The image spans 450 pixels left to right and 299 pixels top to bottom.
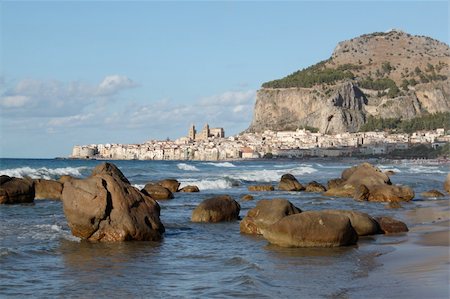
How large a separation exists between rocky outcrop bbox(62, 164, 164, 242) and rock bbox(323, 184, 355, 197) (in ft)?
61.8

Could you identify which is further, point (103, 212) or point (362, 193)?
point (362, 193)

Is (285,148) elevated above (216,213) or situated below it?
above

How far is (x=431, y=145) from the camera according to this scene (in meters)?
158

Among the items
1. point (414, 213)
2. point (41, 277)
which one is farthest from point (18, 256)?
point (414, 213)

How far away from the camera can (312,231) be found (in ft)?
55.0

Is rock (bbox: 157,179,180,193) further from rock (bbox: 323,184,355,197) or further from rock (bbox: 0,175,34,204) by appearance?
rock (bbox: 0,175,34,204)

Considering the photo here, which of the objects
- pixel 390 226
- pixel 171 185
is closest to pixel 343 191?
pixel 171 185

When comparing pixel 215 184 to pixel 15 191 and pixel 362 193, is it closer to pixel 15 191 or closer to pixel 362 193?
pixel 362 193

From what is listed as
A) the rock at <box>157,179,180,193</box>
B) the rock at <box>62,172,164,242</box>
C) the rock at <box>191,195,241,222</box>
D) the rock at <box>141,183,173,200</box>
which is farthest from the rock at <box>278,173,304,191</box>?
the rock at <box>62,172,164,242</box>

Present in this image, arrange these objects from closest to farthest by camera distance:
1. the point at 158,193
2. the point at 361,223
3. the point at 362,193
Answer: the point at 361,223 → the point at 362,193 → the point at 158,193

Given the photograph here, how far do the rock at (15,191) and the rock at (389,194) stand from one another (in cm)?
1562

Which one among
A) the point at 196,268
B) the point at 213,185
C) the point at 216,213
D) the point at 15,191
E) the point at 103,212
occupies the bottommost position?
the point at 196,268

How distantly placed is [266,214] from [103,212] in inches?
188

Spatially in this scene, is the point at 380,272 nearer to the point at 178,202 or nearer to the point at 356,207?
the point at 356,207
